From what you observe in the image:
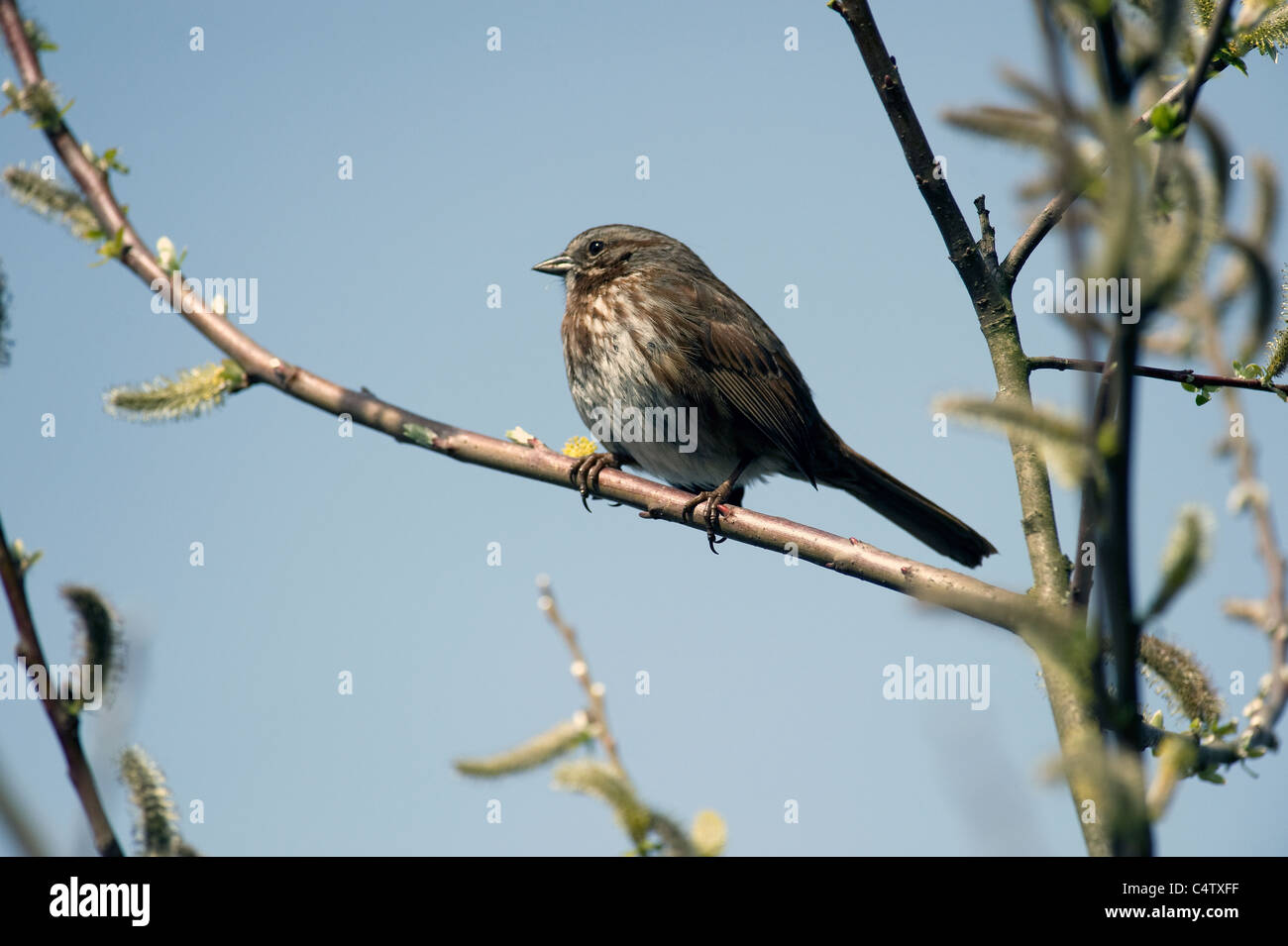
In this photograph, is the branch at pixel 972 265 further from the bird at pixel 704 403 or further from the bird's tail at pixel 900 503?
the bird's tail at pixel 900 503

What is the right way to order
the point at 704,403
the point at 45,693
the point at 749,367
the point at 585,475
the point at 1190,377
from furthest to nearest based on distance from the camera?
the point at 749,367, the point at 704,403, the point at 585,475, the point at 1190,377, the point at 45,693

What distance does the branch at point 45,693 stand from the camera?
1384 millimetres

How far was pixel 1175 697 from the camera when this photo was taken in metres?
2.03

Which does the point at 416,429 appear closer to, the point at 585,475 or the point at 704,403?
the point at 585,475

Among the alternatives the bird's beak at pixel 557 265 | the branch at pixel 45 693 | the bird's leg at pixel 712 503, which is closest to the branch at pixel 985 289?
the bird's leg at pixel 712 503

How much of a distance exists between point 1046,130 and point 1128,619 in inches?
32.1

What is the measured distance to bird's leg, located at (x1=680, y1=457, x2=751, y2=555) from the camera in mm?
3564

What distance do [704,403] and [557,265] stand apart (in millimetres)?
1666

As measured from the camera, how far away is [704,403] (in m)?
5.77

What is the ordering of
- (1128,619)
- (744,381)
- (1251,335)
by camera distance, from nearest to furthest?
(1128,619) → (1251,335) → (744,381)

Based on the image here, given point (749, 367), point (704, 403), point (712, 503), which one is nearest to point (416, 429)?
point (712, 503)

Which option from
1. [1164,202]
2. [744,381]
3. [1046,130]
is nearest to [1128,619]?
[1164,202]

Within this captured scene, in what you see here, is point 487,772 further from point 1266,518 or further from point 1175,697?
point 1266,518
